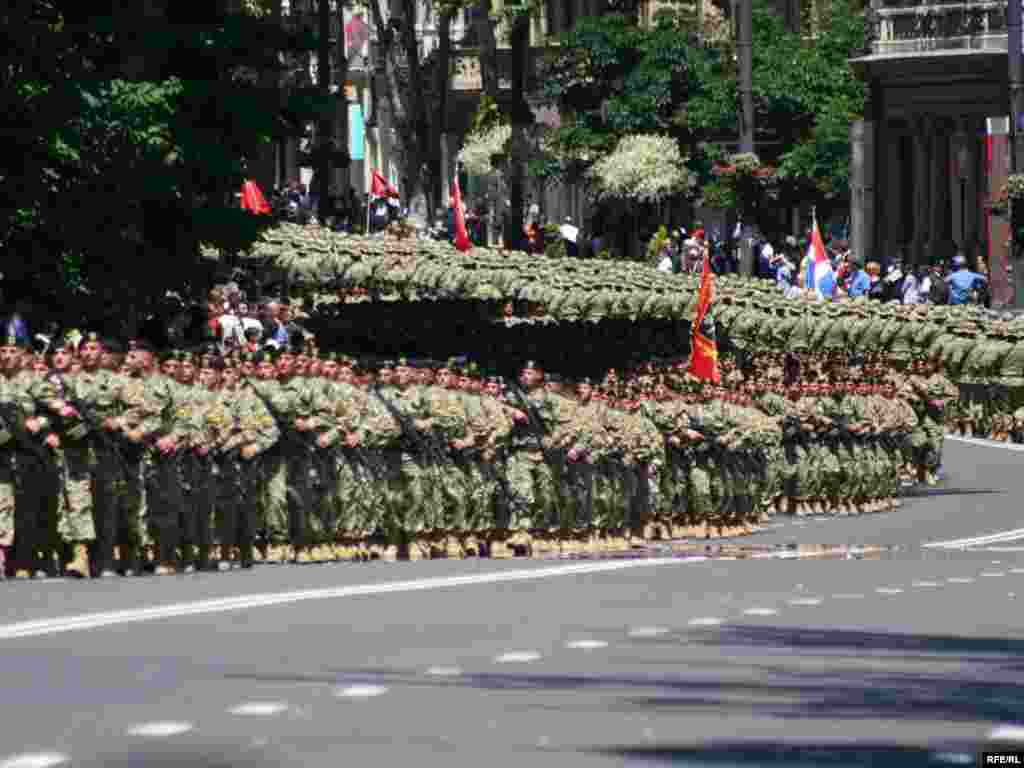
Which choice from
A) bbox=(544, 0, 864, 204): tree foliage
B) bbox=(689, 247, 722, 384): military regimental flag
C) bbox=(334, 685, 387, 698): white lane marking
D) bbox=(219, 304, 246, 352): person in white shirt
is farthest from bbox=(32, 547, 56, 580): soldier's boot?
bbox=(544, 0, 864, 204): tree foliage

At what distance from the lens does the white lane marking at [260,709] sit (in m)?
14.3

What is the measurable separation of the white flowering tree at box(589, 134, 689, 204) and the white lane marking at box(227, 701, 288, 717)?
Answer: 62.8m

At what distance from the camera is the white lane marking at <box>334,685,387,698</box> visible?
1498 centimetres

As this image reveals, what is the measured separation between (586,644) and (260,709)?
11.5ft

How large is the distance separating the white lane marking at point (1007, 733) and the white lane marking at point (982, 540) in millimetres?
18359

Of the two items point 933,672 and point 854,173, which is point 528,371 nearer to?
point 933,672

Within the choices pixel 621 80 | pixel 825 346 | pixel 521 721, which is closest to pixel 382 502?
pixel 521 721

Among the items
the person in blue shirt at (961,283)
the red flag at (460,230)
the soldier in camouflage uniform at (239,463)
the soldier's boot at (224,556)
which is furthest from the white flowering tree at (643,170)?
the soldier's boot at (224,556)

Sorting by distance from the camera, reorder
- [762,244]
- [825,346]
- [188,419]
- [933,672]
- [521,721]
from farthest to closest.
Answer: [762,244], [825,346], [188,419], [933,672], [521,721]

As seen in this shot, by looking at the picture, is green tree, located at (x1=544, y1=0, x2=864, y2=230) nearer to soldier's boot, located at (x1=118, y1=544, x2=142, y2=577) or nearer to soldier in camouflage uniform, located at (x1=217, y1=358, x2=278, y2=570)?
soldier in camouflage uniform, located at (x1=217, y1=358, x2=278, y2=570)

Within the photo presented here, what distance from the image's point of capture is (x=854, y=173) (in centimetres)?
7525

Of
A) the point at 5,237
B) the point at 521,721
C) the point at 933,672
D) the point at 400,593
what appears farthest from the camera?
the point at 5,237

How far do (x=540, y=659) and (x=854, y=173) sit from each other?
2331 inches

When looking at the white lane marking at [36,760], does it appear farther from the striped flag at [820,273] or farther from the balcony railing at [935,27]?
the balcony railing at [935,27]
